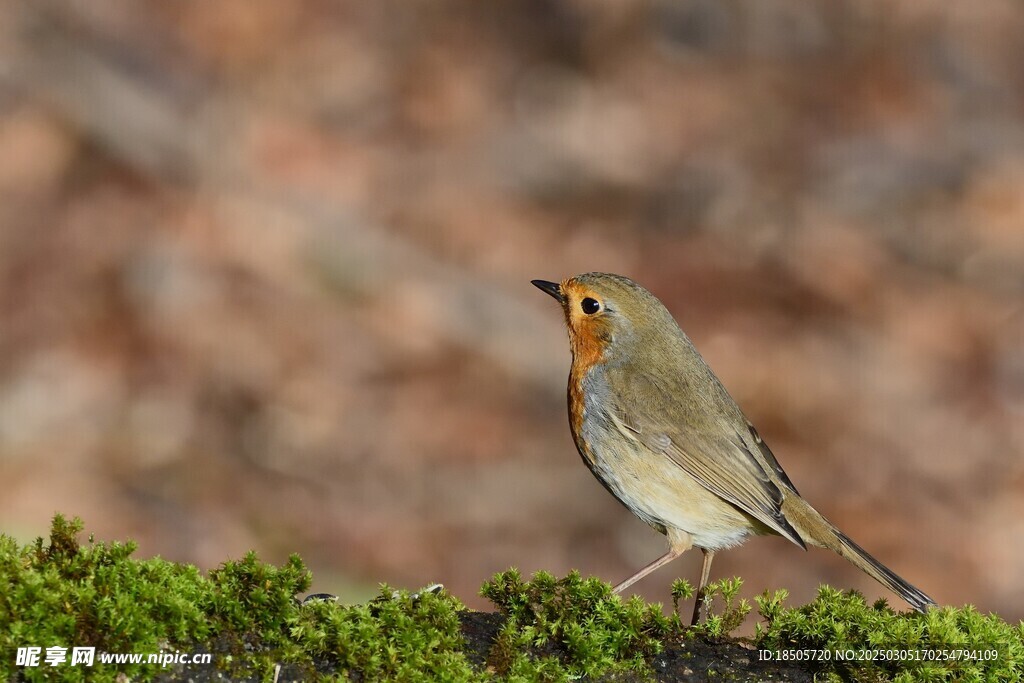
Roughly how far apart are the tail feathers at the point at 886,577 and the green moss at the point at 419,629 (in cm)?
26

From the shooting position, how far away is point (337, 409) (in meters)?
7.83

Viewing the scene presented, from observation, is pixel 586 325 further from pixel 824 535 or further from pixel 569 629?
pixel 569 629

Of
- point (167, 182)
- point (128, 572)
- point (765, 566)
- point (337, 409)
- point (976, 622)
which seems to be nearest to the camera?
point (128, 572)

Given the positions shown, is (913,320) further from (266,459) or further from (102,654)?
(102,654)

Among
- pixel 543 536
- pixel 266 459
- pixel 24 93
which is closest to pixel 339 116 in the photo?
pixel 24 93

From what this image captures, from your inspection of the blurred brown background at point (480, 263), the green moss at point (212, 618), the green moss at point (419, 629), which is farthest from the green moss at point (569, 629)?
the blurred brown background at point (480, 263)

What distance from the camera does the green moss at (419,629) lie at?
272cm

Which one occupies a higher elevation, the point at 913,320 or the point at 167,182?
the point at 167,182

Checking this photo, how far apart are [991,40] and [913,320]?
2.40 metres

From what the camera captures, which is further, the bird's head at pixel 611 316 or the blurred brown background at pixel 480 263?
the blurred brown background at pixel 480 263

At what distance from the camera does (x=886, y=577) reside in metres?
3.83

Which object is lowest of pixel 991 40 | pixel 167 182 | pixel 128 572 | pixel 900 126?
pixel 128 572

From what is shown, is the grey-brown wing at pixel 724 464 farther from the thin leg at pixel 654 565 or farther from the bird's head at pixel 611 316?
the bird's head at pixel 611 316

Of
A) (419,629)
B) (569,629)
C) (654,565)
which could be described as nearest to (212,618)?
(419,629)
